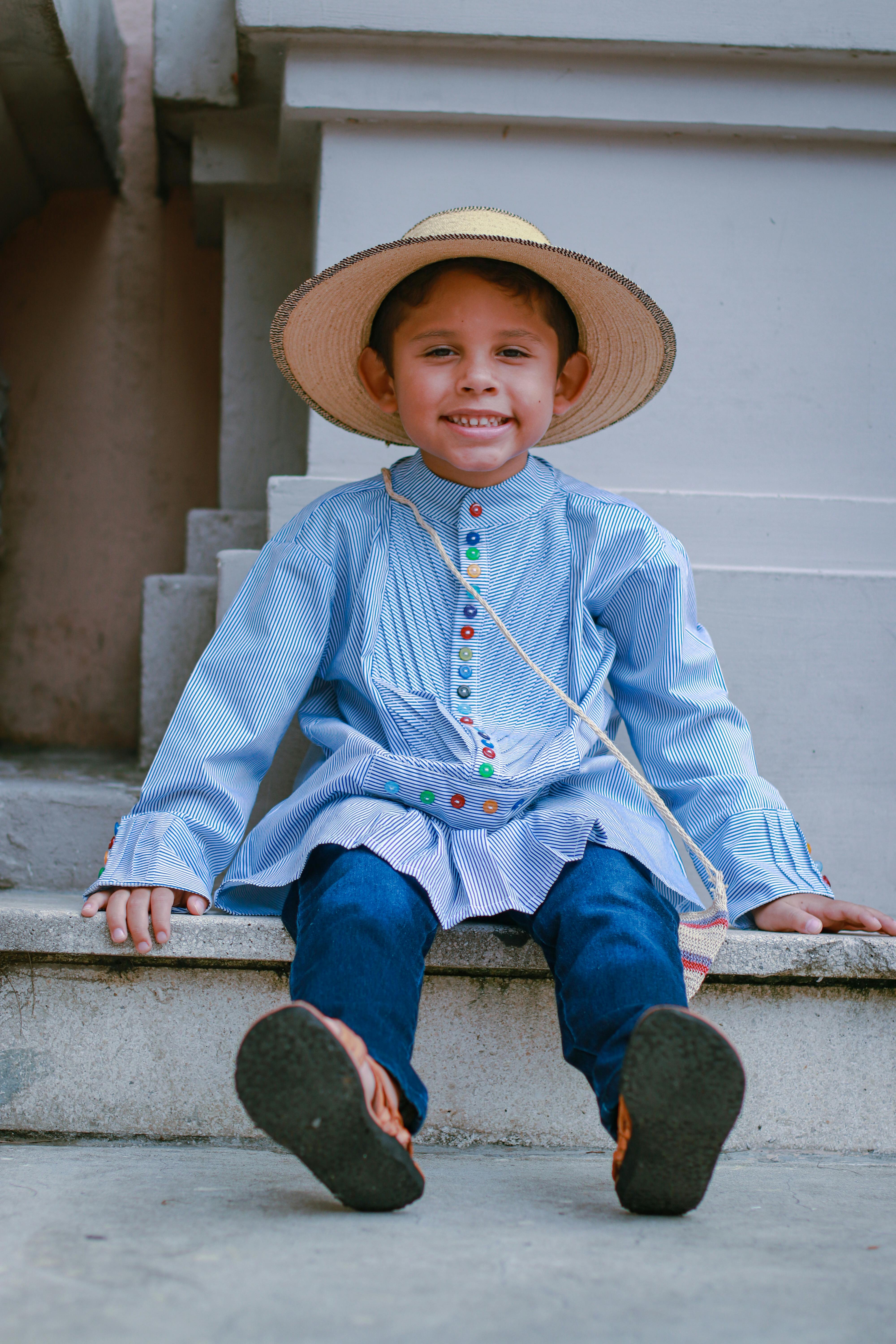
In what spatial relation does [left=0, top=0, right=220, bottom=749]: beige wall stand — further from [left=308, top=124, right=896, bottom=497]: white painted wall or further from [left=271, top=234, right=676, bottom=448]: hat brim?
[left=271, top=234, right=676, bottom=448]: hat brim

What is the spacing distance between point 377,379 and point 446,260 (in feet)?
0.69

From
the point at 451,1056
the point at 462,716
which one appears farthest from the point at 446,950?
the point at 462,716

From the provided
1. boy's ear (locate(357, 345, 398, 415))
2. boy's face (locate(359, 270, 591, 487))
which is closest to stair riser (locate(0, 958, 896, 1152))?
boy's face (locate(359, 270, 591, 487))

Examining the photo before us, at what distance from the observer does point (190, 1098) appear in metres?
1.29

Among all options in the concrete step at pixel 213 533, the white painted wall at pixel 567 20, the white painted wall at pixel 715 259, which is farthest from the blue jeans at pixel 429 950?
the white painted wall at pixel 567 20

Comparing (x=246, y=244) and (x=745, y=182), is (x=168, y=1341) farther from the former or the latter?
(x=246, y=244)

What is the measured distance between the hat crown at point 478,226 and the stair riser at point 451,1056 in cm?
93

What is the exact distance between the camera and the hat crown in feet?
4.53

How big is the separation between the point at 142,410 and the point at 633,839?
1884 millimetres

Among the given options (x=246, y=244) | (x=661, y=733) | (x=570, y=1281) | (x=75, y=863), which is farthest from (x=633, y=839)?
(x=246, y=244)

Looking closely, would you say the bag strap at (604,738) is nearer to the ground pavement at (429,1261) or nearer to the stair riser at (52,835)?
the ground pavement at (429,1261)

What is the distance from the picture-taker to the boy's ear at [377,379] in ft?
5.22

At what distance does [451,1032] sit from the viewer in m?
1.32

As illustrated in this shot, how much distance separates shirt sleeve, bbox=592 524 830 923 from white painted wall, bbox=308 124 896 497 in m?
0.50
